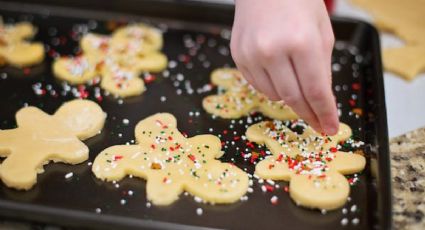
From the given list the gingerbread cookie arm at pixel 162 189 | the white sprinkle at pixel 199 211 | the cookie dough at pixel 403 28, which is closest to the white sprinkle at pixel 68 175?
the gingerbread cookie arm at pixel 162 189

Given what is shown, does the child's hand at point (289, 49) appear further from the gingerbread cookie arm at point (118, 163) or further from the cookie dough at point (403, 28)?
the cookie dough at point (403, 28)

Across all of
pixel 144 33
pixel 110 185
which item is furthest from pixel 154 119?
pixel 144 33

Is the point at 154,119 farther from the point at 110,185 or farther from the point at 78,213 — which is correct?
the point at 78,213

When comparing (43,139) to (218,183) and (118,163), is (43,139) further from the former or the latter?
(218,183)

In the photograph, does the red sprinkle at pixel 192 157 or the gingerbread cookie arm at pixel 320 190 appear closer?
the gingerbread cookie arm at pixel 320 190

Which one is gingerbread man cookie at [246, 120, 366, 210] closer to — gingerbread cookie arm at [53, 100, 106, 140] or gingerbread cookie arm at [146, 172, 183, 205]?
gingerbread cookie arm at [146, 172, 183, 205]

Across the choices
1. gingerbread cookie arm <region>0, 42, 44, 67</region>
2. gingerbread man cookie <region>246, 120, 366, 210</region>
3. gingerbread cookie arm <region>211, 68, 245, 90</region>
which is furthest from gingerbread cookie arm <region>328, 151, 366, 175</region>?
gingerbread cookie arm <region>0, 42, 44, 67</region>
